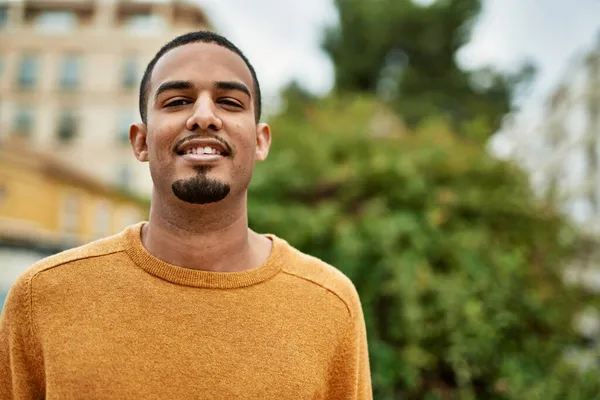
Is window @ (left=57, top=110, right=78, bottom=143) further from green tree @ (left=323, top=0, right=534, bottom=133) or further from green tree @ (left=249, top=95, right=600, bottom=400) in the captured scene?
green tree @ (left=249, top=95, right=600, bottom=400)

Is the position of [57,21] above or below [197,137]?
above

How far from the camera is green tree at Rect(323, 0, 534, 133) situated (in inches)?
554

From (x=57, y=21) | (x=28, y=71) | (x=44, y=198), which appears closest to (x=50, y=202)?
(x=44, y=198)

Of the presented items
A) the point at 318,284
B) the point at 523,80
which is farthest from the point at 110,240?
the point at 523,80

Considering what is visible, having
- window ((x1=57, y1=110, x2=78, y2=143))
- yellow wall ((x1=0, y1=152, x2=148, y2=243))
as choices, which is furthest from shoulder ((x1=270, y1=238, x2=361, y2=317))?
window ((x1=57, y1=110, x2=78, y2=143))

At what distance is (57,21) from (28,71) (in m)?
3.22

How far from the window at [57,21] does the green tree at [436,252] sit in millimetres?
31406

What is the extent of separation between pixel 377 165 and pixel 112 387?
296 cm

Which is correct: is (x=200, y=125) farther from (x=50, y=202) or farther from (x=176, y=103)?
(x=50, y=202)

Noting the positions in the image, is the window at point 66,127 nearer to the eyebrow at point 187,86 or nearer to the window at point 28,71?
the window at point 28,71

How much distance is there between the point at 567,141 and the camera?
1324 inches

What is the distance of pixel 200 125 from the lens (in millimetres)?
1435

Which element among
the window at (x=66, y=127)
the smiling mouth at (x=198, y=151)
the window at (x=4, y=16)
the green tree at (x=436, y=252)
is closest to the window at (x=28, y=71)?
the window at (x=66, y=127)

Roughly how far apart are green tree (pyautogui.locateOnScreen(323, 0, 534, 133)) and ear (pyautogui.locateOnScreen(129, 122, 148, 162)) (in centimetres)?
1238
